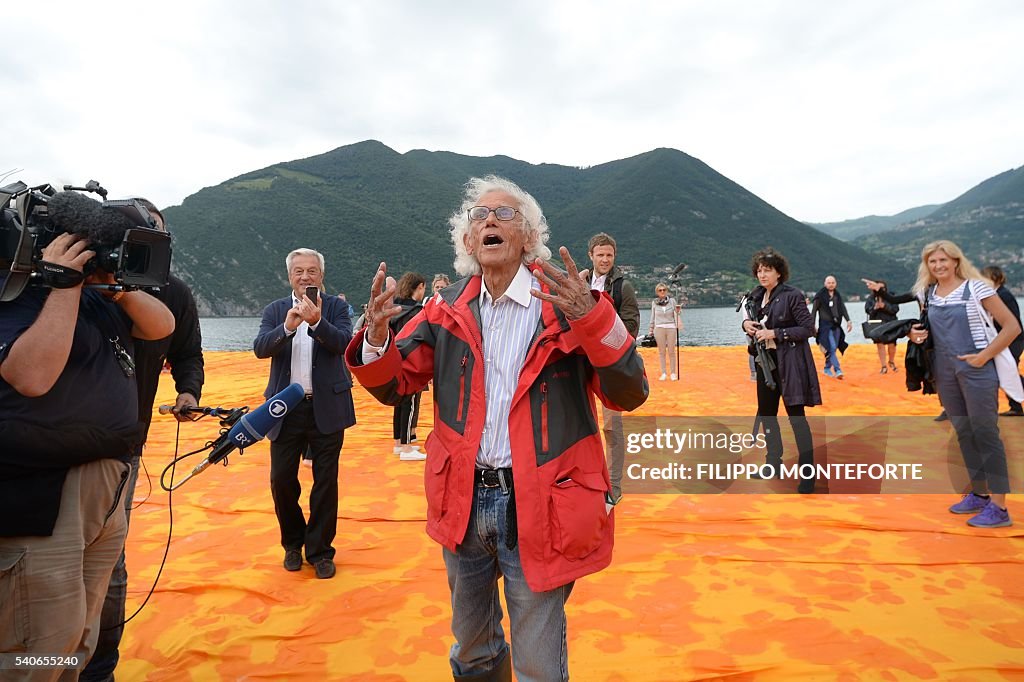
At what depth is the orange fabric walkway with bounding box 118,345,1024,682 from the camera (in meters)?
2.67

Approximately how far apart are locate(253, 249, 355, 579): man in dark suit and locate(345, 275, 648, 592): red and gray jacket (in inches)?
72.8

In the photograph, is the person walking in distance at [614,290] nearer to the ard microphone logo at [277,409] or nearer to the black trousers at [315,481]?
the black trousers at [315,481]

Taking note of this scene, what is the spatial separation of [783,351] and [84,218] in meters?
5.32

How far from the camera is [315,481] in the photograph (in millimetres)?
3738

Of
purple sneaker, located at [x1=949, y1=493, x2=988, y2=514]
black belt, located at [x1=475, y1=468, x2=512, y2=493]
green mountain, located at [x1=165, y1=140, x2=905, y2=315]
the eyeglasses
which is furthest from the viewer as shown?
green mountain, located at [x1=165, y1=140, x2=905, y2=315]

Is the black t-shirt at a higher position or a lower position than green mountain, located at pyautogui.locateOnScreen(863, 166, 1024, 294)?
lower

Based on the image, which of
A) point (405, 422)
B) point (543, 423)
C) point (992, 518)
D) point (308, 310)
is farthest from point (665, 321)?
point (543, 423)

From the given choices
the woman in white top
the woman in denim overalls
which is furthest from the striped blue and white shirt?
the woman in white top

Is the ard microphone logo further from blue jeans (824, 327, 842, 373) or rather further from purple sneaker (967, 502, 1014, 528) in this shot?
blue jeans (824, 327, 842, 373)

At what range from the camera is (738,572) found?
11.8ft

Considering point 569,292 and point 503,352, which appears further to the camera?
point 503,352

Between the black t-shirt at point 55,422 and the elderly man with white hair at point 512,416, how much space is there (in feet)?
2.67

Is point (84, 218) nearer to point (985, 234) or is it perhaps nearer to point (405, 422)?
point (405, 422)

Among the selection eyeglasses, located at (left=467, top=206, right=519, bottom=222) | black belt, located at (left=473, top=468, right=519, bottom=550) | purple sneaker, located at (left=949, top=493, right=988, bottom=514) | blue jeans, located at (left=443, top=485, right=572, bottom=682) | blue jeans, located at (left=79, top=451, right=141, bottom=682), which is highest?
eyeglasses, located at (left=467, top=206, right=519, bottom=222)
